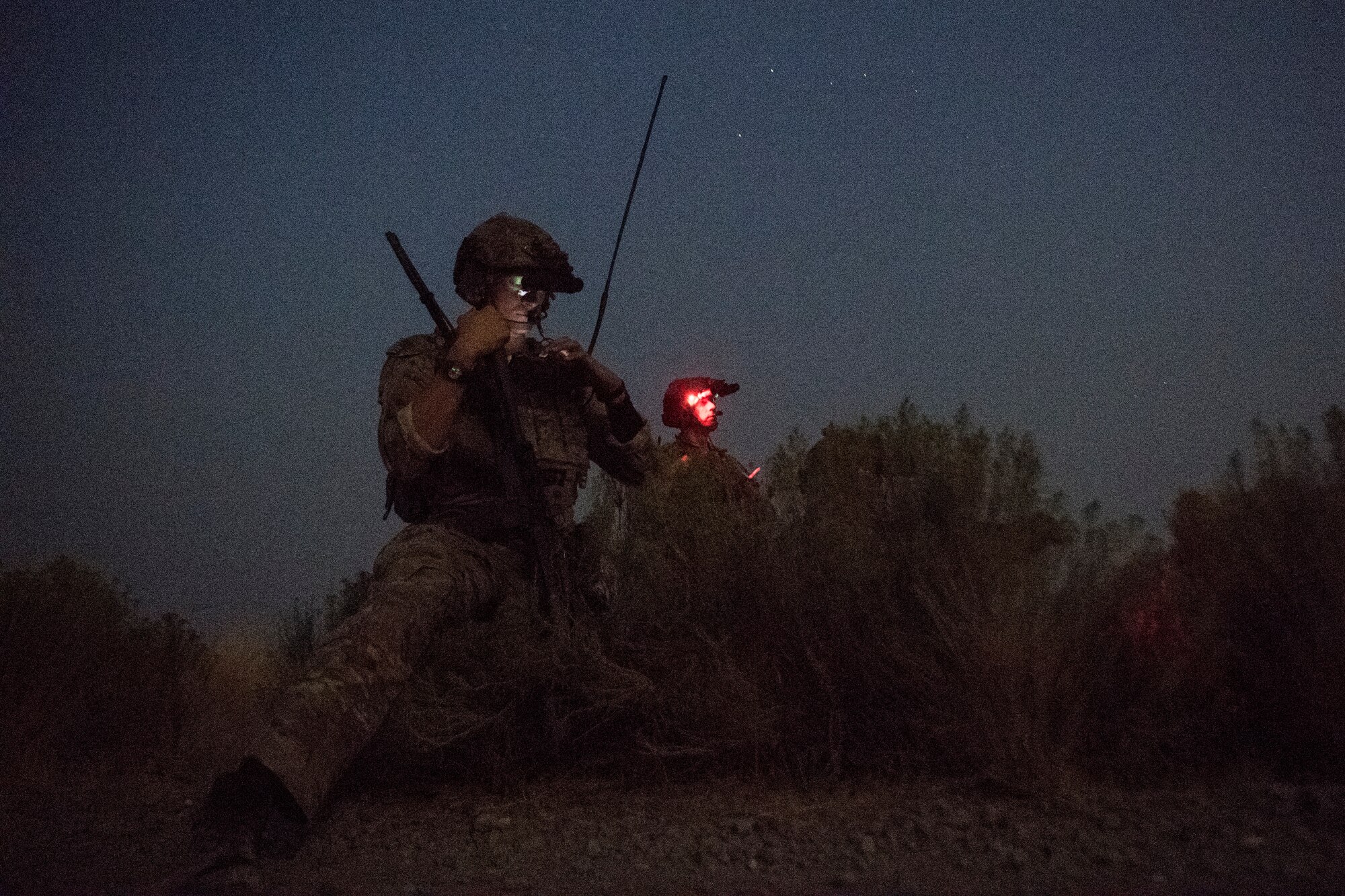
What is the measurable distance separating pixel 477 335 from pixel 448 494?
103cm

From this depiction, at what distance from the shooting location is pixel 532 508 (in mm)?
5004

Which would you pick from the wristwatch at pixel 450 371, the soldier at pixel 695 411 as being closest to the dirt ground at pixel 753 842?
the wristwatch at pixel 450 371

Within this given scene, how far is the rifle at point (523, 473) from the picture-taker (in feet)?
A: 16.3

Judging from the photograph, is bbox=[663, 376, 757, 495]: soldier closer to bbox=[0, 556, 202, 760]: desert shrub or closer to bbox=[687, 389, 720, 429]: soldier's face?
bbox=[687, 389, 720, 429]: soldier's face

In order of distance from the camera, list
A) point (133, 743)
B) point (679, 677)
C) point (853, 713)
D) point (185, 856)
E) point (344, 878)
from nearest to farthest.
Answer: point (344, 878) → point (185, 856) → point (853, 713) → point (679, 677) → point (133, 743)

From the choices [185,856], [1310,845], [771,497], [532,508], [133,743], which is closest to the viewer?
[1310,845]

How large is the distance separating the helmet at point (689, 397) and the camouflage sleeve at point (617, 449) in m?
2.91

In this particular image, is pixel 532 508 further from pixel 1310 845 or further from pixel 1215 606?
pixel 1310 845

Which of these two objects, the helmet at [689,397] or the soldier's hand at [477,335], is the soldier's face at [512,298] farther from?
the helmet at [689,397]

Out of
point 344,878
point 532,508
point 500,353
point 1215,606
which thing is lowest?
point 344,878

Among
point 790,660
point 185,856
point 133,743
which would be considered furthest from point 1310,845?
point 133,743

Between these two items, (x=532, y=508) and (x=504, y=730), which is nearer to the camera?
(x=504, y=730)

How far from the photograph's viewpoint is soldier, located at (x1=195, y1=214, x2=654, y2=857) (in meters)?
3.57

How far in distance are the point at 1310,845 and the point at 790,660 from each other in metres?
2.07
